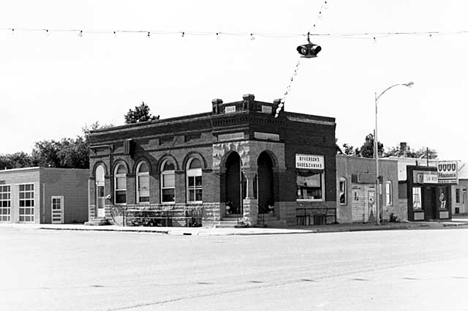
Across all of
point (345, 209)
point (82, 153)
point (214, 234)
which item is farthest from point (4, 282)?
point (82, 153)

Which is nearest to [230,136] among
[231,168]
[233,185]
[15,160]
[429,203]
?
[231,168]

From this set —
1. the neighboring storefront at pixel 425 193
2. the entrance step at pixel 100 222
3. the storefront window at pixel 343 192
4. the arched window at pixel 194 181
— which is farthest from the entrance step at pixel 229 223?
the neighboring storefront at pixel 425 193

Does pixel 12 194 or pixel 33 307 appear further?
pixel 12 194

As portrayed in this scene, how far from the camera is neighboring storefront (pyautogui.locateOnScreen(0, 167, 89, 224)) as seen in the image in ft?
179

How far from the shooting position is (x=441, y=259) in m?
18.1

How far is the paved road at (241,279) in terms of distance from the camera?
441 inches

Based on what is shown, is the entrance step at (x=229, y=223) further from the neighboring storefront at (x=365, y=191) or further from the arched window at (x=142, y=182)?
the neighboring storefront at (x=365, y=191)

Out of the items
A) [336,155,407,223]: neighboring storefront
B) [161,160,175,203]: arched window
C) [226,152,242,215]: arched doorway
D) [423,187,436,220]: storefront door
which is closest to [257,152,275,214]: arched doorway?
[226,152,242,215]: arched doorway

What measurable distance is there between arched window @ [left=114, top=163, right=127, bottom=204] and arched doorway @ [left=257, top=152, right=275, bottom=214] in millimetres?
10831

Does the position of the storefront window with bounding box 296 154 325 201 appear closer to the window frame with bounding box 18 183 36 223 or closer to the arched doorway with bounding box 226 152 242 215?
the arched doorway with bounding box 226 152 242 215

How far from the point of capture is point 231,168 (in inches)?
1626

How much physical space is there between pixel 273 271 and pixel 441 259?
5.07 meters

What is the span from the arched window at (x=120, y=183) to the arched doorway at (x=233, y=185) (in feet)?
30.0

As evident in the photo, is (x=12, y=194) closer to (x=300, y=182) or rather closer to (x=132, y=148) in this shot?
(x=132, y=148)
